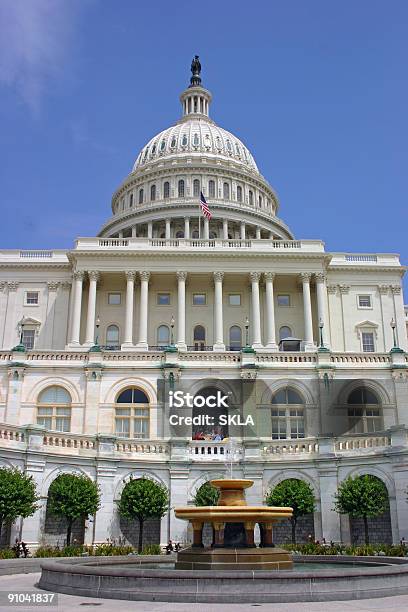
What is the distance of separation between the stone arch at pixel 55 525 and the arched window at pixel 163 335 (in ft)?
145

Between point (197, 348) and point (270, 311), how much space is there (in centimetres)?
958

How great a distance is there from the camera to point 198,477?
43594 mm

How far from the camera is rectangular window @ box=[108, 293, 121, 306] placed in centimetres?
8812

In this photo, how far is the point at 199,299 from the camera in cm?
8831

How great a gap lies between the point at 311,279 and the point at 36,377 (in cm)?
4237

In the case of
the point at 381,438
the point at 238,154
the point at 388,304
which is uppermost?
the point at 238,154

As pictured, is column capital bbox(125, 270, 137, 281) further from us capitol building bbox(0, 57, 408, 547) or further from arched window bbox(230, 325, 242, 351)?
arched window bbox(230, 325, 242, 351)

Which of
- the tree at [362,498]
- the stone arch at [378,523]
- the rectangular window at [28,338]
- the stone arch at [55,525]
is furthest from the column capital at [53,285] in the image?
the tree at [362,498]

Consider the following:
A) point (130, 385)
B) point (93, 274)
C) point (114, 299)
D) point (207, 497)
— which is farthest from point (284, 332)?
point (207, 497)

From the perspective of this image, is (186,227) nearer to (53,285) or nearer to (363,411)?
(53,285)

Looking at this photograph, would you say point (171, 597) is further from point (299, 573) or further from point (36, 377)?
point (36, 377)

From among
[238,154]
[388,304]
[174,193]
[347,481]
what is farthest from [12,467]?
[238,154]

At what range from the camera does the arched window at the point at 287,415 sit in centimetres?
5541

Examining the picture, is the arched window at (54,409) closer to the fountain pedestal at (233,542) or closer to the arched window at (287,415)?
the arched window at (287,415)
